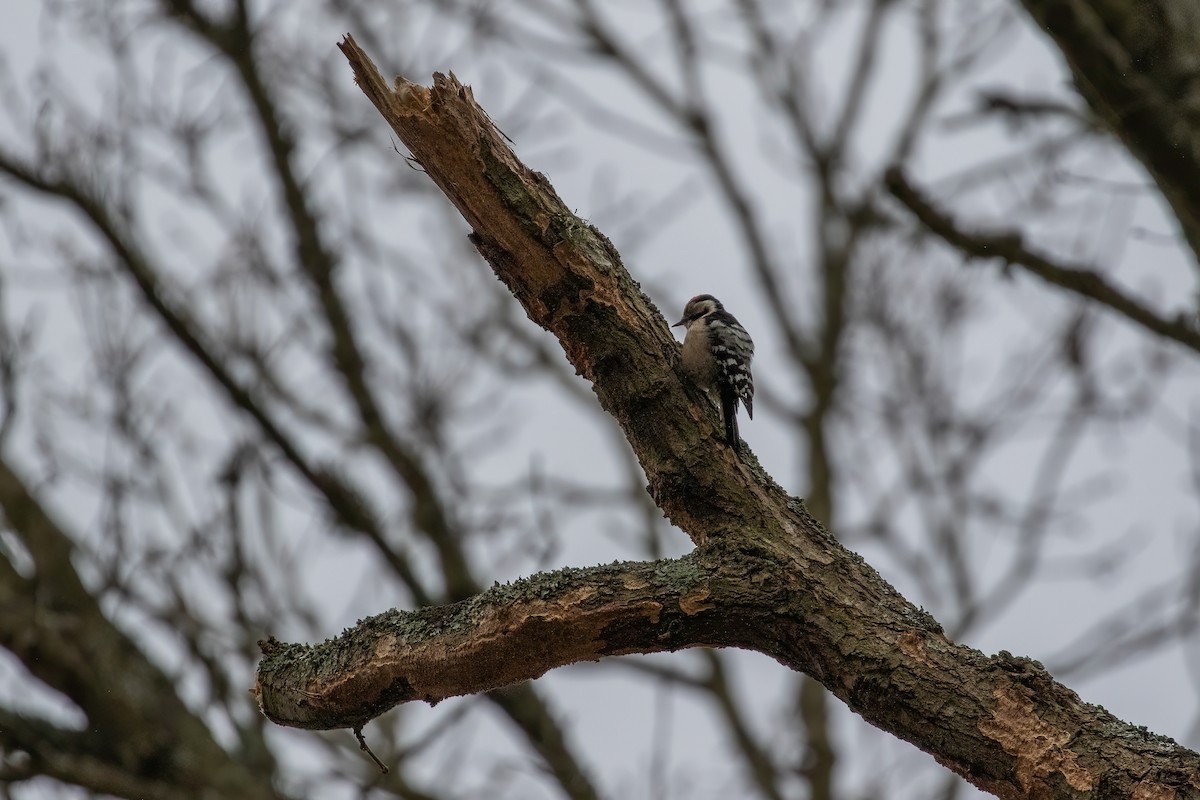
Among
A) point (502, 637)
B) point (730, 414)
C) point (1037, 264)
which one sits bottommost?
point (502, 637)

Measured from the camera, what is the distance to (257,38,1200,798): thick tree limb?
105 inches

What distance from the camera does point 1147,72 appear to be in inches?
128

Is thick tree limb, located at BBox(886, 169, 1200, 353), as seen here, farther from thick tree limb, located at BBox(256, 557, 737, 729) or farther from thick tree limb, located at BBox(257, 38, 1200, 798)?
thick tree limb, located at BBox(256, 557, 737, 729)

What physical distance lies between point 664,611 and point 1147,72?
1932 millimetres

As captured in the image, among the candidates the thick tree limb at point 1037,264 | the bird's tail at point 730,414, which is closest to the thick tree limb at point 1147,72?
the thick tree limb at point 1037,264

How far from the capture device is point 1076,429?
375 inches

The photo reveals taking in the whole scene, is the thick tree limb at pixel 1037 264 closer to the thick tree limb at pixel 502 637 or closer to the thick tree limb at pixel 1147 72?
the thick tree limb at pixel 1147 72

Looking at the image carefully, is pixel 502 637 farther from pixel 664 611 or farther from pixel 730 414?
pixel 730 414

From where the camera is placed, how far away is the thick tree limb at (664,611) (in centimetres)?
267

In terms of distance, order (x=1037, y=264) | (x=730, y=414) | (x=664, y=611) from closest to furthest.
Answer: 1. (x=664, y=611)
2. (x=1037, y=264)
3. (x=730, y=414)

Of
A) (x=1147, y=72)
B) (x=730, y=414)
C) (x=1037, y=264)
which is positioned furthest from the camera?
(x=730, y=414)

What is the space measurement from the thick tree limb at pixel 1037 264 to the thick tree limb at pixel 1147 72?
37 centimetres

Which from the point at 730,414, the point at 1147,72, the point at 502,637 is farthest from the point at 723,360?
the point at 502,637

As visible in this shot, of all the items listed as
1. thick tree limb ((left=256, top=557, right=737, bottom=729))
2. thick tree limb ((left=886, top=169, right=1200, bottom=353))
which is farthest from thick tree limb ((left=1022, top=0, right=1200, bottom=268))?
thick tree limb ((left=256, top=557, right=737, bottom=729))
